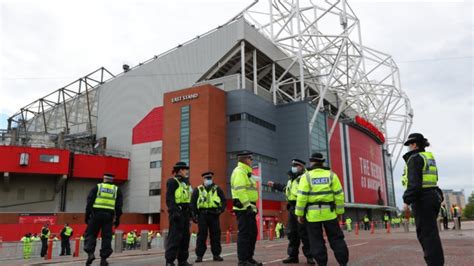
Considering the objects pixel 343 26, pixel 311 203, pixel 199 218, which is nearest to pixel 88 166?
pixel 343 26

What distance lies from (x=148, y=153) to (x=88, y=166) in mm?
6862

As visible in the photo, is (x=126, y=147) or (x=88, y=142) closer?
(x=126, y=147)

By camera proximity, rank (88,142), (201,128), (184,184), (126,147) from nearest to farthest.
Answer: (184,184)
(201,128)
(126,147)
(88,142)

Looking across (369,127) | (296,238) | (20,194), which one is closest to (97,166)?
(20,194)

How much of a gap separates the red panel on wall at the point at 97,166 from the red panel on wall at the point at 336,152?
2638 cm

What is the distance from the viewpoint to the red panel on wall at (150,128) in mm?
45906

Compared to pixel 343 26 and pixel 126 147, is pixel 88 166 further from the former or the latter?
pixel 343 26

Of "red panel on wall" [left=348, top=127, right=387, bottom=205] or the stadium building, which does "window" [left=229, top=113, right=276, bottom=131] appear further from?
"red panel on wall" [left=348, top=127, right=387, bottom=205]

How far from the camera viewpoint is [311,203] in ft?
18.6

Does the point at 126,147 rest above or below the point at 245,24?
below

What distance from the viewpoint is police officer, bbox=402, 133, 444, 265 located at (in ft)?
16.4

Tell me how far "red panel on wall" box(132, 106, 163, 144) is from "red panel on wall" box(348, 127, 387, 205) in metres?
27.8

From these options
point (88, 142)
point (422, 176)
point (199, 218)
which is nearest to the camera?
point (422, 176)

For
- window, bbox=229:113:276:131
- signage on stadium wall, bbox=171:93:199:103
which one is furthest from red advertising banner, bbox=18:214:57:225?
window, bbox=229:113:276:131
